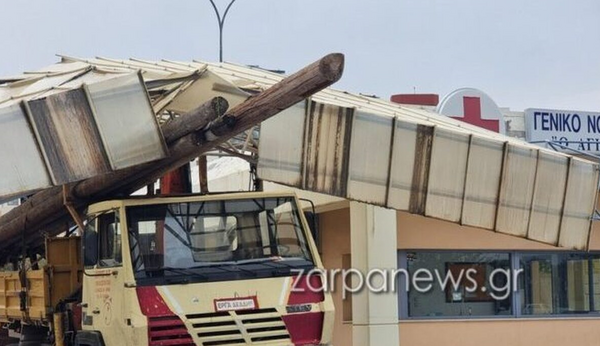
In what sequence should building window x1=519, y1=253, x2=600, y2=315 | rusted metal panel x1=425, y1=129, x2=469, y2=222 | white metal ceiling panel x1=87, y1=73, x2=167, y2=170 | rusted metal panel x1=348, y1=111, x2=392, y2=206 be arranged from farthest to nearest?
building window x1=519, y1=253, x2=600, y2=315, rusted metal panel x1=425, y1=129, x2=469, y2=222, rusted metal panel x1=348, y1=111, x2=392, y2=206, white metal ceiling panel x1=87, y1=73, x2=167, y2=170

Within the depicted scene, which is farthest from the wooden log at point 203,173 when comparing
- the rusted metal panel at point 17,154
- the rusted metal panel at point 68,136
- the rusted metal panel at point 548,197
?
the rusted metal panel at point 548,197

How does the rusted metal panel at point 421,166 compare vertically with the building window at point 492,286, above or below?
above

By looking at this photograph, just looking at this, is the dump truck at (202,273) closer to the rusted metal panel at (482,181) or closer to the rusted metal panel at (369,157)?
the rusted metal panel at (369,157)

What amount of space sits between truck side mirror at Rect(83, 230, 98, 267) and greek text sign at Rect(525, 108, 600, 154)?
11031mm

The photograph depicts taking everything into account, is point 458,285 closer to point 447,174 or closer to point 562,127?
point 562,127

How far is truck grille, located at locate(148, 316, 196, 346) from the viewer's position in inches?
384

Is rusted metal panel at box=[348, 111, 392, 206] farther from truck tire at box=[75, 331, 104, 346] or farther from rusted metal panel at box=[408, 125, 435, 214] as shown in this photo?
truck tire at box=[75, 331, 104, 346]

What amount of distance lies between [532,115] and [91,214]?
449 inches

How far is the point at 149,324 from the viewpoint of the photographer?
9750 mm

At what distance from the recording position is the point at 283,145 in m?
11.2

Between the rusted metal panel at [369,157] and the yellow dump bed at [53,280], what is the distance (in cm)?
336

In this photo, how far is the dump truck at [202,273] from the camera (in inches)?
388

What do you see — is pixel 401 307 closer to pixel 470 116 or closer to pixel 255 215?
pixel 470 116

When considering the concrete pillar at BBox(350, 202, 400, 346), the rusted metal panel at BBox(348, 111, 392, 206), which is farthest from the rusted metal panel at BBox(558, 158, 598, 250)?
the concrete pillar at BBox(350, 202, 400, 346)
